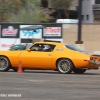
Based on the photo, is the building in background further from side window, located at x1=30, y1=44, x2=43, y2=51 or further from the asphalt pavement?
the asphalt pavement

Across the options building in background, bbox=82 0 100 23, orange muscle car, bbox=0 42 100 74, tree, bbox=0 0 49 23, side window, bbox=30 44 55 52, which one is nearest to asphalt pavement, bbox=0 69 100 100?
orange muscle car, bbox=0 42 100 74

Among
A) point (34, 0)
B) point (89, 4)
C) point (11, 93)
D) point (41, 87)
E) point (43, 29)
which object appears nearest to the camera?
point (11, 93)

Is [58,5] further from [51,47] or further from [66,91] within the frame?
[66,91]

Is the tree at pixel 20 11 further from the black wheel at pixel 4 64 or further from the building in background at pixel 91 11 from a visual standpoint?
the black wheel at pixel 4 64

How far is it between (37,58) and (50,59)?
58 centimetres

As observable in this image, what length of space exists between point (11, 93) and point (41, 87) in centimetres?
159

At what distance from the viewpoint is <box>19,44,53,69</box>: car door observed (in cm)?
1800

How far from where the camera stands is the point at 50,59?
17953mm

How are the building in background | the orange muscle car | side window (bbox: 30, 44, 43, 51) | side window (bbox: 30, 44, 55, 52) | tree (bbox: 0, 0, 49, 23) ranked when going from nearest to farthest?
the orange muscle car → side window (bbox: 30, 44, 55, 52) → side window (bbox: 30, 44, 43, 51) → tree (bbox: 0, 0, 49, 23) → the building in background

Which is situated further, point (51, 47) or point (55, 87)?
point (51, 47)

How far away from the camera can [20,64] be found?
18.2m

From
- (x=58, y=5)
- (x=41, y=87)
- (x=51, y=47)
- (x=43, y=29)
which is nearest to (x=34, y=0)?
(x=43, y=29)

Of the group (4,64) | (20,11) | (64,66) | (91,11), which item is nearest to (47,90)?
(64,66)

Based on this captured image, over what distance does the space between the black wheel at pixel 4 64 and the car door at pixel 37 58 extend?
605 millimetres
